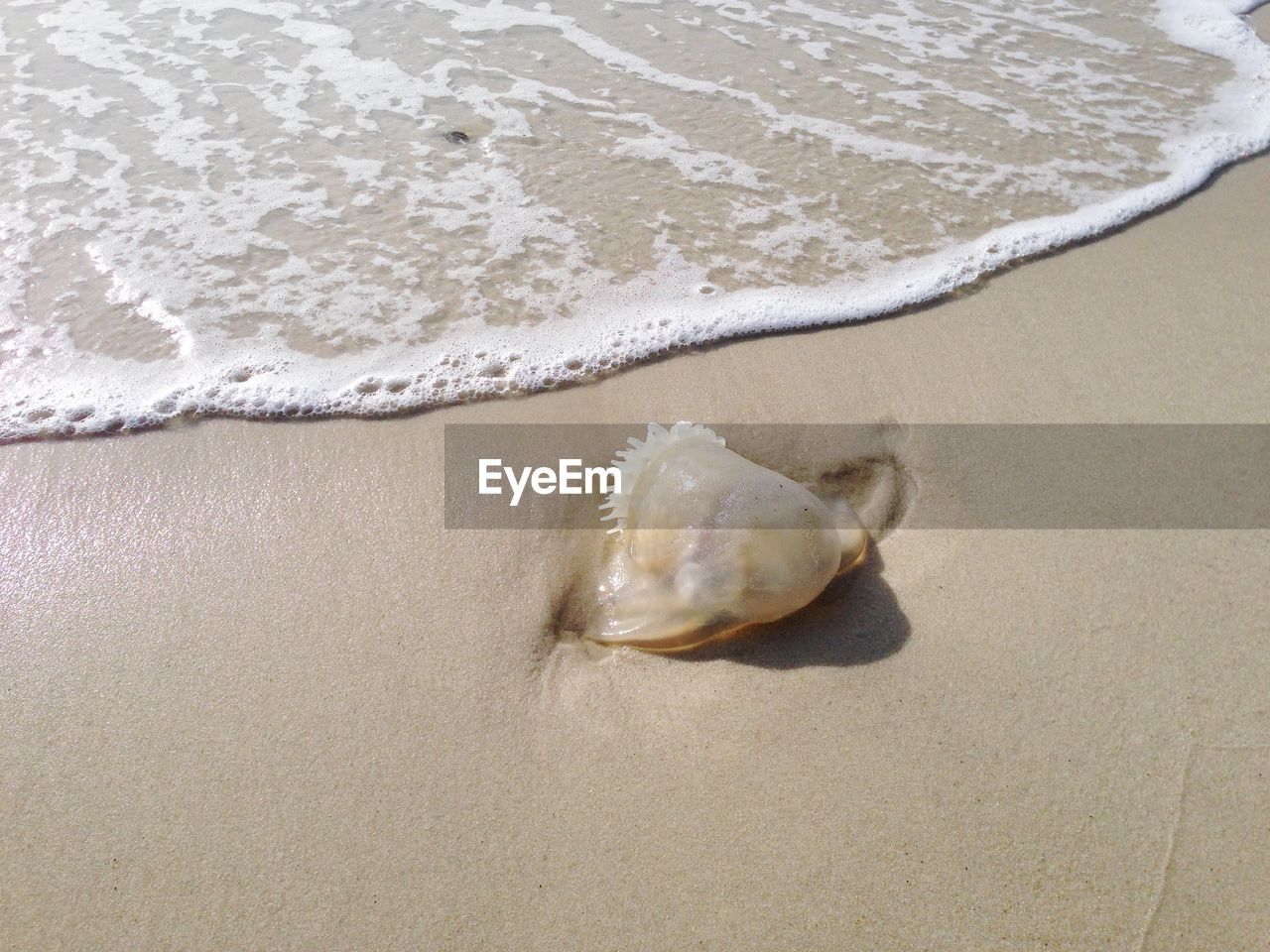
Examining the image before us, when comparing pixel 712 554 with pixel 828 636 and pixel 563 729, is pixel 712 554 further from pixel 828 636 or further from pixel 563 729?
pixel 563 729

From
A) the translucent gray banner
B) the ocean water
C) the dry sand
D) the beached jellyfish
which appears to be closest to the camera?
the dry sand

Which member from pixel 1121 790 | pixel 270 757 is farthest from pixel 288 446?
pixel 1121 790

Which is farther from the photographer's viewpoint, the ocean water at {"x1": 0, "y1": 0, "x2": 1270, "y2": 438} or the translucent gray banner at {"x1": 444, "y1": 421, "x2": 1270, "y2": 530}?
the ocean water at {"x1": 0, "y1": 0, "x2": 1270, "y2": 438}

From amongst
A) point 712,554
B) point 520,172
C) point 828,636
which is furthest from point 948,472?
point 520,172

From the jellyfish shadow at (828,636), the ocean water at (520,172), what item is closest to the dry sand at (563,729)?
the jellyfish shadow at (828,636)

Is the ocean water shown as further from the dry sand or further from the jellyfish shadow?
the jellyfish shadow

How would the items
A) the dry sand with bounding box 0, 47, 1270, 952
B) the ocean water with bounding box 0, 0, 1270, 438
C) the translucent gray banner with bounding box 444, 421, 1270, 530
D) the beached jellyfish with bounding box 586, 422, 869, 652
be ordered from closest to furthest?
the dry sand with bounding box 0, 47, 1270, 952 → the beached jellyfish with bounding box 586, 422, 869, 652 → the translucent gray banner with bounding box 444, 421, 1270, 530 → the ocean water with bounding box 0, 0, 1270, 438

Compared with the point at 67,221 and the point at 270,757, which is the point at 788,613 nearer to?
the point at 270,757

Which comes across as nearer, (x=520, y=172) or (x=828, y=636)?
(x=828, y=636)

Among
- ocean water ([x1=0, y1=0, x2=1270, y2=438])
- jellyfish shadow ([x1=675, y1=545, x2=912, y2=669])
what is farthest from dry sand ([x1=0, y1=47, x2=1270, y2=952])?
ocean water ([x1=0, y1=0, x2=1270, y2=438])
